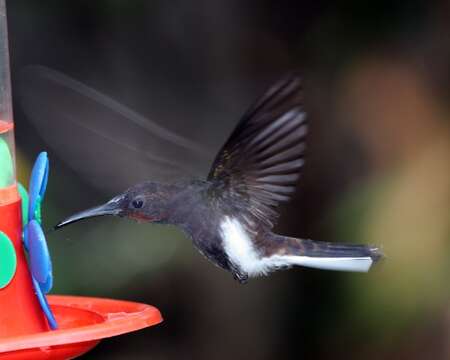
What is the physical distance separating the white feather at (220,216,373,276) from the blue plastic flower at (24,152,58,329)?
537 mm

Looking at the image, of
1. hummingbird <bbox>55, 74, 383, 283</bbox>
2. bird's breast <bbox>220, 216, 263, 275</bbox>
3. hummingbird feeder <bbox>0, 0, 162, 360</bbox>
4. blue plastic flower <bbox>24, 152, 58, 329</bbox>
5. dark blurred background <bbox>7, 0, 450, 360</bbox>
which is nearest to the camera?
hummingbird feeder <bbox>0, 0, 162, 360</bbox>

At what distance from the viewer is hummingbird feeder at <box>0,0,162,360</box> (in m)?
2.70

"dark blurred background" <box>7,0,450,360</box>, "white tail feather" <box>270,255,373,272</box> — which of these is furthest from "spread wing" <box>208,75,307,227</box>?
"dark blurred background" <box>7,0,450,360</box>

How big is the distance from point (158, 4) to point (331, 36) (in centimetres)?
86

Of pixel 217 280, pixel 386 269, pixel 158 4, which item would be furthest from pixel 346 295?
pixel 158 4

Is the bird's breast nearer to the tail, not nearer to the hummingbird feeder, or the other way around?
the tail

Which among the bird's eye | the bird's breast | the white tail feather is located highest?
the bird's eye

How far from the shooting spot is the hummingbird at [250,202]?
2.97 meters

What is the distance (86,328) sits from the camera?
2596 mm

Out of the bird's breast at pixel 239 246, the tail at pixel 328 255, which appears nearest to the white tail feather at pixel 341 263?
the tail at pixel 328 255

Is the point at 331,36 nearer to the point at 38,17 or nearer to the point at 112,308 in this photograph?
the point at 38,17

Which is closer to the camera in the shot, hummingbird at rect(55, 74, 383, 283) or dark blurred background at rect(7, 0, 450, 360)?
hummingbird at rect(55, 74, 383, 283)

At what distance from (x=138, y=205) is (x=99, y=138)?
93cm

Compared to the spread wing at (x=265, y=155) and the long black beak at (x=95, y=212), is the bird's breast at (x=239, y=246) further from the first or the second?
the long black beak at (x=95, y=212)
